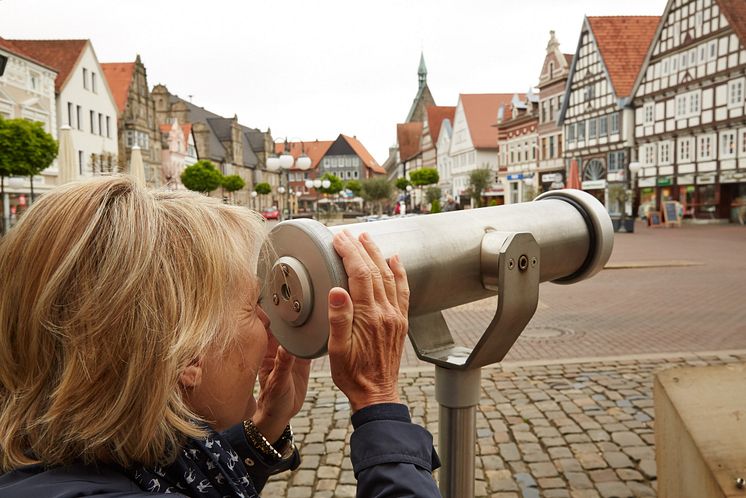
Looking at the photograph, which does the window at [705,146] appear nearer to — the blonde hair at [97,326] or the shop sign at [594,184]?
the shop sign at [594,184]

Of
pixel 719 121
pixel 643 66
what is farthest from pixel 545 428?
pixel 643 66

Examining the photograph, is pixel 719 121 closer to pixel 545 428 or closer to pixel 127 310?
pixel 545 428

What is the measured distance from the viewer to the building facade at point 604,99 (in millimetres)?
35812

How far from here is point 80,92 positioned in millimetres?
39344

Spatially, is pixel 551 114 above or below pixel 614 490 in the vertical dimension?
above

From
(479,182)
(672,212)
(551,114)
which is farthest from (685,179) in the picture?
(479,182)

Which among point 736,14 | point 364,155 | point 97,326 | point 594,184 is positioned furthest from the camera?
point 364,155

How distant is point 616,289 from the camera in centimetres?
1042

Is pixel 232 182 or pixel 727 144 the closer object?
pixel 727 144

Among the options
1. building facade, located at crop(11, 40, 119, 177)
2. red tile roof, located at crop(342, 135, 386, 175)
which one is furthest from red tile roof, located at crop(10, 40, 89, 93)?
red tile roof, located at crop(342, 135, 386, 175)

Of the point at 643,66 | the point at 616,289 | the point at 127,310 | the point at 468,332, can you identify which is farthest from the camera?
the point at 643,66

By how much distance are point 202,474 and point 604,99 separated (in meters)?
39.2

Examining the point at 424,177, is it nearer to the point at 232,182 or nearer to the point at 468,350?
the point at 232,182

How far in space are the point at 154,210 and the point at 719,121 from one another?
32071mm
